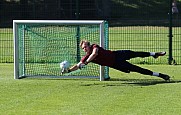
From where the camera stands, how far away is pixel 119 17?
2145 cm

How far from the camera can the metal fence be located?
68.7ft

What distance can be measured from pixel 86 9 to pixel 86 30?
4.48m

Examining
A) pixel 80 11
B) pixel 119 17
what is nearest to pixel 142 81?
pixel 80 11

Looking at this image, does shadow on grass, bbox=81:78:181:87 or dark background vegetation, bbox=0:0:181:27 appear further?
dark background vegetation, bbox=0:0:181:27

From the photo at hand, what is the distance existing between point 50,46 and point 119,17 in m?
5.38

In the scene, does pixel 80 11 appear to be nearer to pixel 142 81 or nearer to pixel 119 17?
pixel 119 17

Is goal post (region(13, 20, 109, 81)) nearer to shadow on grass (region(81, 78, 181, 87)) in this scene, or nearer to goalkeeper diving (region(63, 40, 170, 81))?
shadow on grass (region(81, 78, 181, 87))

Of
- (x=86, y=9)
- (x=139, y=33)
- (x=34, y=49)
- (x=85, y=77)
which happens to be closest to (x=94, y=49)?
(x=85, y=77)

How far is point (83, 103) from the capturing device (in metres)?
12.0

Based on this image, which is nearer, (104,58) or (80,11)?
(104,58)

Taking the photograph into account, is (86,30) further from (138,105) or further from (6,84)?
(138,105)

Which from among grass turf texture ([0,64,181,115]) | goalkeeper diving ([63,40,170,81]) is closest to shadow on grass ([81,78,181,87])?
grass turf texture ([0,64,181,115])

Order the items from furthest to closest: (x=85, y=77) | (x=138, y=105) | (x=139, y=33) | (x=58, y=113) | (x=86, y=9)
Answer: (x=139, y=33)
(x=86, y=9)
(x=85, y=77)
(x=138, y=105)
(x=58, y=113)

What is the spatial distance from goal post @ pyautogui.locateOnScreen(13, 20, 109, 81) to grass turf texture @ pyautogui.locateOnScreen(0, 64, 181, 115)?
544mm
